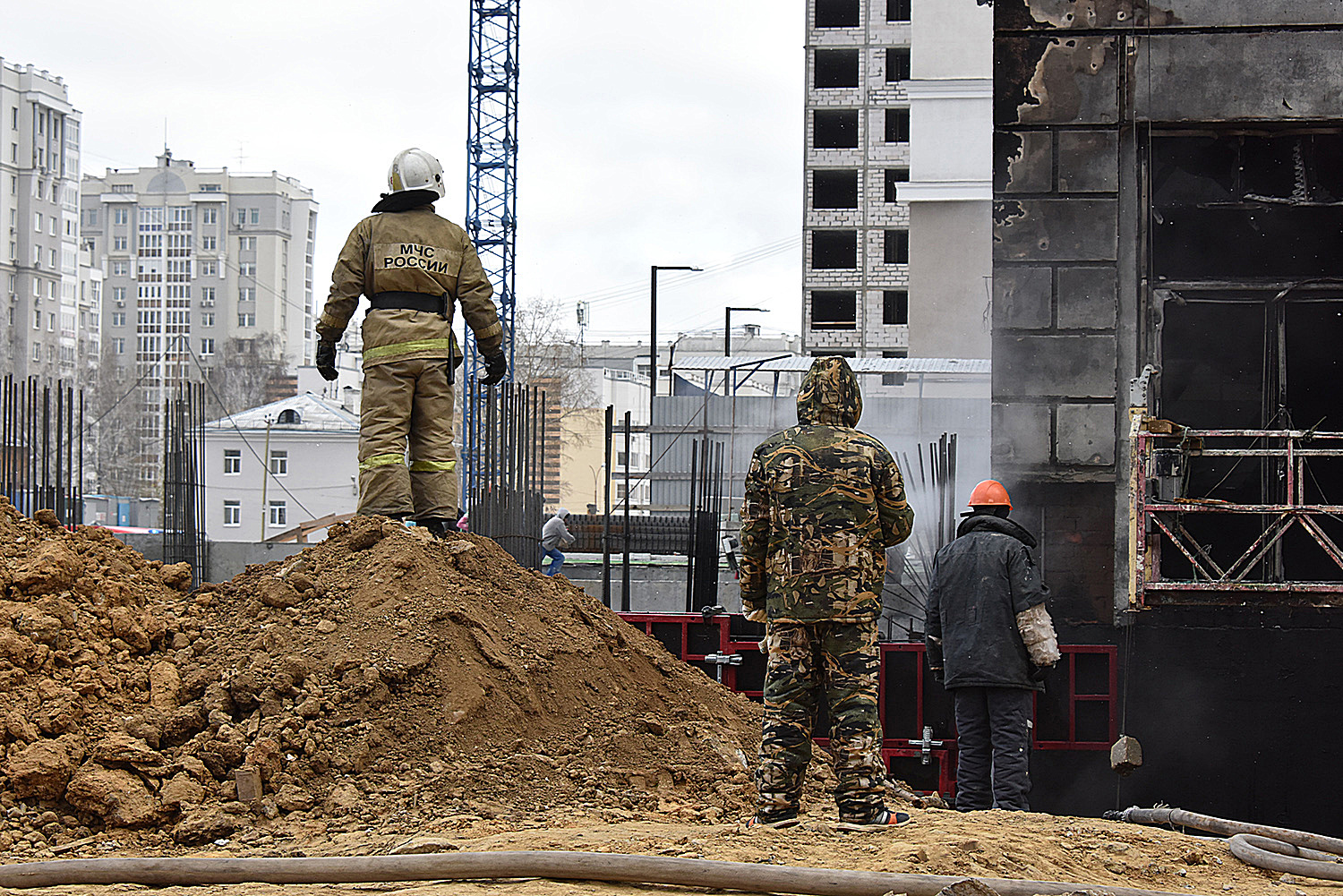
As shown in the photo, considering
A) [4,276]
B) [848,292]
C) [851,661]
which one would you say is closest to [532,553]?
[851,661]

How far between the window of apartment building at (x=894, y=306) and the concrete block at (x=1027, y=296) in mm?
40835

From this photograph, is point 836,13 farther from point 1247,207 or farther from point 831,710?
point 831,710

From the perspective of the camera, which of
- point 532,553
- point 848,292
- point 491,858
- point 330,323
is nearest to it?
point 491,858

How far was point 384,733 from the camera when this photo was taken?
19.3ft

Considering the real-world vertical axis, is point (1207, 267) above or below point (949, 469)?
above

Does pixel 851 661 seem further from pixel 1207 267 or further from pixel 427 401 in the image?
pixel 1207 267

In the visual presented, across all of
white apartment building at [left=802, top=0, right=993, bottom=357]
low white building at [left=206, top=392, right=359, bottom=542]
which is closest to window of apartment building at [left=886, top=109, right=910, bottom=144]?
white apartment building at [left=802, top=0, right=993, bottom=357]

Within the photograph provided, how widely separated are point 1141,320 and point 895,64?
45.3 m

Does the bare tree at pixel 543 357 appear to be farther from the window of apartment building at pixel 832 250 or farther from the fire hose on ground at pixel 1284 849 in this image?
the fire hose on ground at pixel 1284 849

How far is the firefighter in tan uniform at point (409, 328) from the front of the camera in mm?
7375

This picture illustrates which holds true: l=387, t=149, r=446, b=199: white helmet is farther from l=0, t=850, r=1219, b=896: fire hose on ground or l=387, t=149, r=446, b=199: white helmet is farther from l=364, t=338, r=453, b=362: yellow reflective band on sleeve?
l=0, t=850, r=1219, b=896: fire hose on ground

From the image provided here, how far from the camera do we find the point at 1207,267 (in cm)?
902

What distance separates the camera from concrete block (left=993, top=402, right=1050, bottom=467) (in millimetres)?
8664

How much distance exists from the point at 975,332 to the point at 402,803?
32.8 metres
